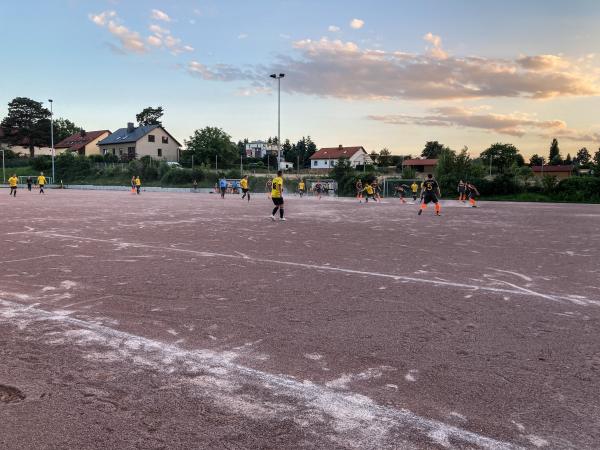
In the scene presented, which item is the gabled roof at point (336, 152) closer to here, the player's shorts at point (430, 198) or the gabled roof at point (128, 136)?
the gabled roof at point (128, 136)

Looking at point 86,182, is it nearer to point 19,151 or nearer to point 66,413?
point 19,151

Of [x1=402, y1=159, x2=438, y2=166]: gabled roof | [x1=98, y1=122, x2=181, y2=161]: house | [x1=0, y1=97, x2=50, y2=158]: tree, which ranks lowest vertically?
[x1=402, y1=159, x2=438, y2=166]: gabled roof

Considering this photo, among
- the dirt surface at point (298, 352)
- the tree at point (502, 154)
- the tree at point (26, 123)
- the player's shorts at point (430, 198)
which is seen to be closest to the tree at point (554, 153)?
the tree at point (502, 154)

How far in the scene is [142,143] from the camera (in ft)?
280

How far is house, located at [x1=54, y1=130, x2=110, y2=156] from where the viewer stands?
96250mm

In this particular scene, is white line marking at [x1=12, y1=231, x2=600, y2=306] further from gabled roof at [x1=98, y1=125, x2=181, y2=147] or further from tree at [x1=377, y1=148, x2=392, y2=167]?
tree at [x1=377, y1=148, x2=392, y2=167]

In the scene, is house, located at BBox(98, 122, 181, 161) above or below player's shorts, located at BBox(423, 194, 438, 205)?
above

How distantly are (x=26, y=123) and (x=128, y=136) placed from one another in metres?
27.4

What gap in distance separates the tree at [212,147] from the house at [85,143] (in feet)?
63.6

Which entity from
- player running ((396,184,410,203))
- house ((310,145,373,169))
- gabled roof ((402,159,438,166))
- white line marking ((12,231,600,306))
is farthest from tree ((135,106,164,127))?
white line marking ((12,231,600,306))

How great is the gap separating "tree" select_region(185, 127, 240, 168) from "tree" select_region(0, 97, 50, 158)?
31879mm

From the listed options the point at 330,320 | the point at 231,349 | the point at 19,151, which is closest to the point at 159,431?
the point at 231,349

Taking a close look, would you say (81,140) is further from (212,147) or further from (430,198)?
(430,198)

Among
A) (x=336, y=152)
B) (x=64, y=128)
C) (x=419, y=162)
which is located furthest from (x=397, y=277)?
(x=64, y=128)
